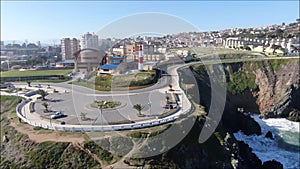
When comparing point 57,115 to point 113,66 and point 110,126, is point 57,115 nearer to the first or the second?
point 110,126

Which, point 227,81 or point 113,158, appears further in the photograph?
point 227,81

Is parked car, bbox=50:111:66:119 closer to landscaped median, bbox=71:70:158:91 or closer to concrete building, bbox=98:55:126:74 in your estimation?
landscaped median, bbox=71:70:158:91

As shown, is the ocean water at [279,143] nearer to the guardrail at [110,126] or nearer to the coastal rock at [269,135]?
the coastal rock at [269,135]

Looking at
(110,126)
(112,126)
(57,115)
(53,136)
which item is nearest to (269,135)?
(112,126)

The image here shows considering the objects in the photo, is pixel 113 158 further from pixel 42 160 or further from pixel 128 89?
pixel 128 89

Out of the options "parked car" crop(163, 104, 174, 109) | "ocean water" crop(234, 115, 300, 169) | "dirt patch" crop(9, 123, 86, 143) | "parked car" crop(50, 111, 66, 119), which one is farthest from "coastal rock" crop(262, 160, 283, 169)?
"parked car" crop(50, 111, 66, 119)

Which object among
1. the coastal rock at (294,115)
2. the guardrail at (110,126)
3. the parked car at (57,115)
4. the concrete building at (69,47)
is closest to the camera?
the guardrail at (110,126)

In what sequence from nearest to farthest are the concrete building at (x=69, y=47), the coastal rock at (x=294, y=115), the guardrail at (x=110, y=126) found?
the guardrail at (x=110, y=126) → the coastal rock at (x=294, y=115) → the concrete building at (x=69, y=47)

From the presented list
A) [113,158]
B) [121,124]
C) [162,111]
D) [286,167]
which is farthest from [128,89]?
[286,167]

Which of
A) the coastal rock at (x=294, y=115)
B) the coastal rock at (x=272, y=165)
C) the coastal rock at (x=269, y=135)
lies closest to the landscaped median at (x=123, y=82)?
the coastal rock at (x=269, y=135)
